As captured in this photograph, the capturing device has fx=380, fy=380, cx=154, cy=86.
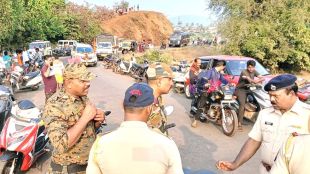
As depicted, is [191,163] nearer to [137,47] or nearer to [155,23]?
[137,47]

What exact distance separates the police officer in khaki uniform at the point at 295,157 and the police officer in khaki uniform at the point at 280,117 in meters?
0.91

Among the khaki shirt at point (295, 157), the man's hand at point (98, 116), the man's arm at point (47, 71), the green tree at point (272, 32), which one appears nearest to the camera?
the khaki shirt at point (295, 157)

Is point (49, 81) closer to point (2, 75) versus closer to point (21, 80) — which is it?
point (21, 80)

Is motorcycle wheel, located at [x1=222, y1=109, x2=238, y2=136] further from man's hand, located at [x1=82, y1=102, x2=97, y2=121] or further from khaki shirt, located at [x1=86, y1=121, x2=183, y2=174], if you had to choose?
khaki shirt, located at [x1=86, y1=121, x2=183, y2=174]

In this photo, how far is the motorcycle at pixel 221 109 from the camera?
8.09m

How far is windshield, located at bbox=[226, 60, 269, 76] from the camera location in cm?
1068

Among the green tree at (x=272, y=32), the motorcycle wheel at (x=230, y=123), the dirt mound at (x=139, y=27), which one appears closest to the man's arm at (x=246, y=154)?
the motorcycle wheel at (x=230, y=123)

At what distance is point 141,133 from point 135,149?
105 mm

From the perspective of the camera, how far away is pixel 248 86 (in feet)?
27.8

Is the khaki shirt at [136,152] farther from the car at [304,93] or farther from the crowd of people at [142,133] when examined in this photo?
the car at [304,93]

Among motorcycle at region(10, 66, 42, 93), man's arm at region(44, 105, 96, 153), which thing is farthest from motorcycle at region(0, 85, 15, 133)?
motorcycle at region(10, 66, 42, 93)

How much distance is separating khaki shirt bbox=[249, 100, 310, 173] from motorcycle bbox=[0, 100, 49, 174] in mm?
3458

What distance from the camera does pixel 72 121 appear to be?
9.72 feet

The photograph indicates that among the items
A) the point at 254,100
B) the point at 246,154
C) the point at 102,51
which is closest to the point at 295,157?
the point at 246,154
